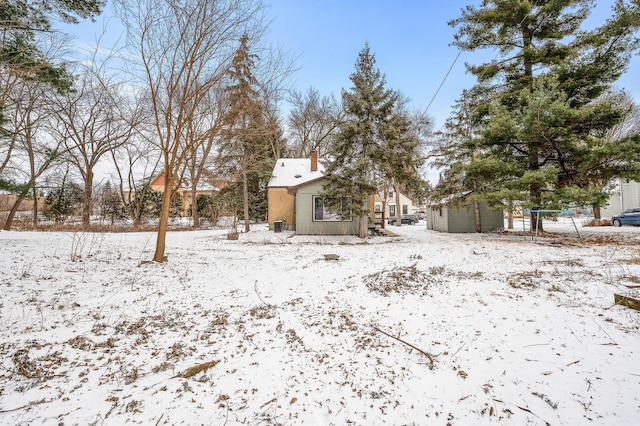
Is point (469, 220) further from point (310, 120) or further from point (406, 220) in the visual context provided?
point (310, 120)

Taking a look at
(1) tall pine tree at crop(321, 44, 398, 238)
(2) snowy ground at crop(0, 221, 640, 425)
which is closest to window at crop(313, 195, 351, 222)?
(1) tall pine tree at crop(321, 44, 398, 238)

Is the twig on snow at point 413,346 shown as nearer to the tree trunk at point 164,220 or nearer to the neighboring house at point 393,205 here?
the tree trunk at point 164,220

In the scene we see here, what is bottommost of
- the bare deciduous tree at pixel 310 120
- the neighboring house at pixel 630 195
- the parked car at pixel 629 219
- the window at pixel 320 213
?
the parked car at pixel 629 219

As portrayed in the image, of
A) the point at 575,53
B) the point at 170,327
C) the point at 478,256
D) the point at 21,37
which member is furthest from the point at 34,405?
the point at 575,53

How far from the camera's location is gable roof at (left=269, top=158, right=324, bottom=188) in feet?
59.1

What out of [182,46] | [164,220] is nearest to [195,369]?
[164,220]

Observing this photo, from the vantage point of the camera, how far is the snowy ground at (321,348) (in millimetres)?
2076

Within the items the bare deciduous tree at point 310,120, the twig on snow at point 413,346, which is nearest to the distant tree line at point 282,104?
the twig on snow at point 413,346

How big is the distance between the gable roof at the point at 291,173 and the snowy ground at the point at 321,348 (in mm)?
13087

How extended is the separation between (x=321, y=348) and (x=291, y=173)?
16.9 metres

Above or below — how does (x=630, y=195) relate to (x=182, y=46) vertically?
below

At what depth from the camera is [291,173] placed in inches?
756

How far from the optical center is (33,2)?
5.17 meters

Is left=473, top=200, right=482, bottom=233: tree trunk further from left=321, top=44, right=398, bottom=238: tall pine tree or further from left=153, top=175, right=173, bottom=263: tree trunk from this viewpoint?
left=153, top=175, right=173, bottom=263: tree trunk
